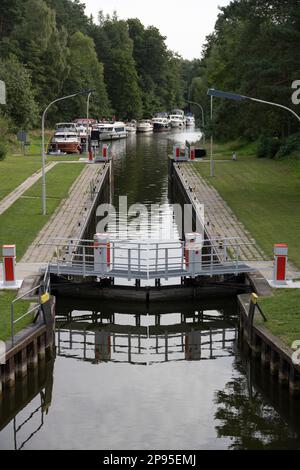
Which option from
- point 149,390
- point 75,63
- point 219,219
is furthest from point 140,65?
point 149,390

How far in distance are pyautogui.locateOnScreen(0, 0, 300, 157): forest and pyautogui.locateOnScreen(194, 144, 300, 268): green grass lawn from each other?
287 cm

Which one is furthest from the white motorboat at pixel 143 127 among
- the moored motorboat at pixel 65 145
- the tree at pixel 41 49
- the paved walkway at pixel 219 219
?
the paved walkway at pixel 219 219

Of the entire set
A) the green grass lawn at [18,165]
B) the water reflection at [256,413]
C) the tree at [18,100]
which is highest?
the tree at [18,100]

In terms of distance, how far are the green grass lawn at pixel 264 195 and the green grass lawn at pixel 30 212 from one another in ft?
32.1

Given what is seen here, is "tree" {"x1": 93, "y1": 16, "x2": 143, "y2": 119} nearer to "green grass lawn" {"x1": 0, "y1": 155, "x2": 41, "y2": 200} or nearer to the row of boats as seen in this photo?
the row of boats

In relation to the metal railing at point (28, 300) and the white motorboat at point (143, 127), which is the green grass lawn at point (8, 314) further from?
the white motorboat at point (143, 127)

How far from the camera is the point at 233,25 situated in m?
97.1

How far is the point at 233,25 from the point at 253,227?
208ft

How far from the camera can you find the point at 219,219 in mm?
41406

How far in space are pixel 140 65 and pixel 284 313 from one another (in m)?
155

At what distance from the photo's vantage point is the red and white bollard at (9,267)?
28.3m

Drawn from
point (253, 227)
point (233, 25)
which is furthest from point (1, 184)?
point (233, 25)

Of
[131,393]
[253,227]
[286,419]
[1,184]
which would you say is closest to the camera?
[286,419]

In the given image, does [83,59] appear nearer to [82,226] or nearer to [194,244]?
[82,226]
